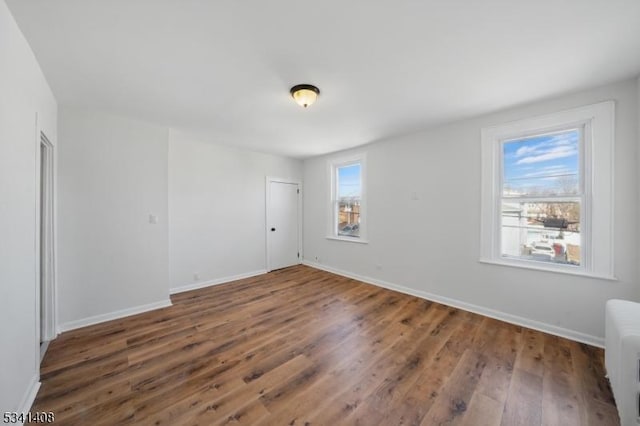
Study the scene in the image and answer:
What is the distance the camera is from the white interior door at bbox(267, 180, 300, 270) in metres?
5.13

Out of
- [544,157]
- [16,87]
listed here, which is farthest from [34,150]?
[544,157]

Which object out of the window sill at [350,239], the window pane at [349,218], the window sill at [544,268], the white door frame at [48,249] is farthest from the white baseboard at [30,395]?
the window sill at [544,268]

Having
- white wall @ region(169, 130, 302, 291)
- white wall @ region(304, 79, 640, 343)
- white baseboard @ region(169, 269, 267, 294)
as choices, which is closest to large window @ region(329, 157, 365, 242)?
white wall @ region(304, 79, 640, 343)

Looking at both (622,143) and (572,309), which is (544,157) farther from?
(572,309)

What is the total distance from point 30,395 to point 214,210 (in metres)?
2.95

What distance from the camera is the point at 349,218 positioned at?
16.1 feet

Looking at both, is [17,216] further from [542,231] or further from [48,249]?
[542,231]

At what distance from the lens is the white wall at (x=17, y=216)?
52.6 inches

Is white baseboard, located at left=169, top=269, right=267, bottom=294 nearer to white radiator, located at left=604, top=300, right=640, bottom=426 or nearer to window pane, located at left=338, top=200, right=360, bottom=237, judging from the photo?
window pane, located at left=338, top=200, right=360, bottom=237

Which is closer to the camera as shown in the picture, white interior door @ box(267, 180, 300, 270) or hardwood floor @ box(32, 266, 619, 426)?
hardwood floor @ box(32, 266, 619, 426)

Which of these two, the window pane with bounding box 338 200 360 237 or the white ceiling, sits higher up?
the white ceiling

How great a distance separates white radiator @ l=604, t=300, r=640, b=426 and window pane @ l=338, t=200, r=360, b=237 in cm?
339

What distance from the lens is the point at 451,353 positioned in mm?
2223

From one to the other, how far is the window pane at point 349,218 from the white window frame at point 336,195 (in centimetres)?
9
